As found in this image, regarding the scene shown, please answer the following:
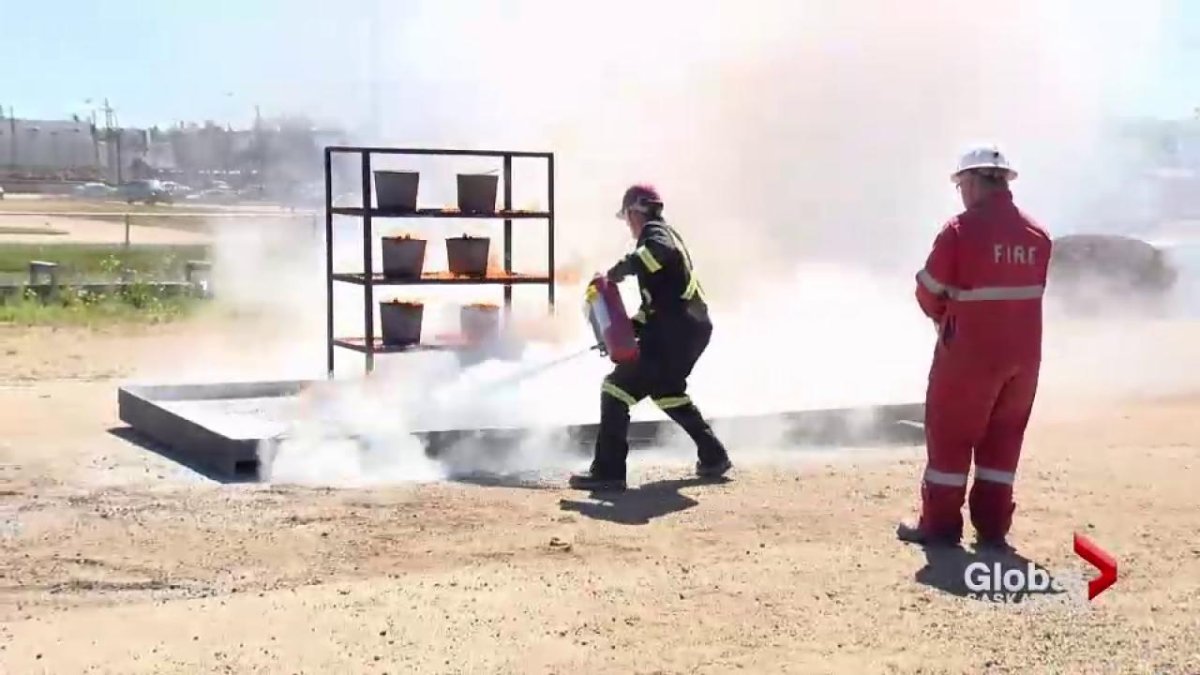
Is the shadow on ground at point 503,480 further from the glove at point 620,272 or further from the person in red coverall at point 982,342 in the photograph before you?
the person in red coverall at point 982,342

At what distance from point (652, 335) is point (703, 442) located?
68 centimetres

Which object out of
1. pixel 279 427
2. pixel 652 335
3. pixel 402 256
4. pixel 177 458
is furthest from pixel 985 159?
pixel 177 458

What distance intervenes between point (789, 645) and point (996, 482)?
1.74 metres

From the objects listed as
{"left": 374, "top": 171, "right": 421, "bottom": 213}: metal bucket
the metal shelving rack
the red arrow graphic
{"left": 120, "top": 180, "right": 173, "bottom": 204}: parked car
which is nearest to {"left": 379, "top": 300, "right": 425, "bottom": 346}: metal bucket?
the metal shelving rack

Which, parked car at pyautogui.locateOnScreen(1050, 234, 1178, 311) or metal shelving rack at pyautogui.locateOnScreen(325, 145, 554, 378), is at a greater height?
metal shelving rack at pyautogui.locateOnScreen(325, 145, 554, 378)

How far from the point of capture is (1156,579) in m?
5.68

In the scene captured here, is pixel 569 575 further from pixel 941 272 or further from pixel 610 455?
pixel 941 272

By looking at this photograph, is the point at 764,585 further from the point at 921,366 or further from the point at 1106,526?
the point at 921,366

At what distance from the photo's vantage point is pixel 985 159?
19.4 ft

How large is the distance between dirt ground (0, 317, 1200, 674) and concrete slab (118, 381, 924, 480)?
0.28 m

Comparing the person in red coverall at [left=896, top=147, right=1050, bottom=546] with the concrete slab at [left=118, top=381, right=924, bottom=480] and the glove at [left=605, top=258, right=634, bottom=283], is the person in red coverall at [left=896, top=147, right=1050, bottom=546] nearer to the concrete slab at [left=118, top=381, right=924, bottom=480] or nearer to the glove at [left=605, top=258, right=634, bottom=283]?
the glove at [left=605, top=258, right=634, bottom=283]

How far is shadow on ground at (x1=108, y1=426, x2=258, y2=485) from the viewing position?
7.38m

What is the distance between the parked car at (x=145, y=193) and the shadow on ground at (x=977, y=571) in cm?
4892

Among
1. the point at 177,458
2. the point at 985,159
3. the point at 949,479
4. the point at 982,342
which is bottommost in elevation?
the point at 177,458
